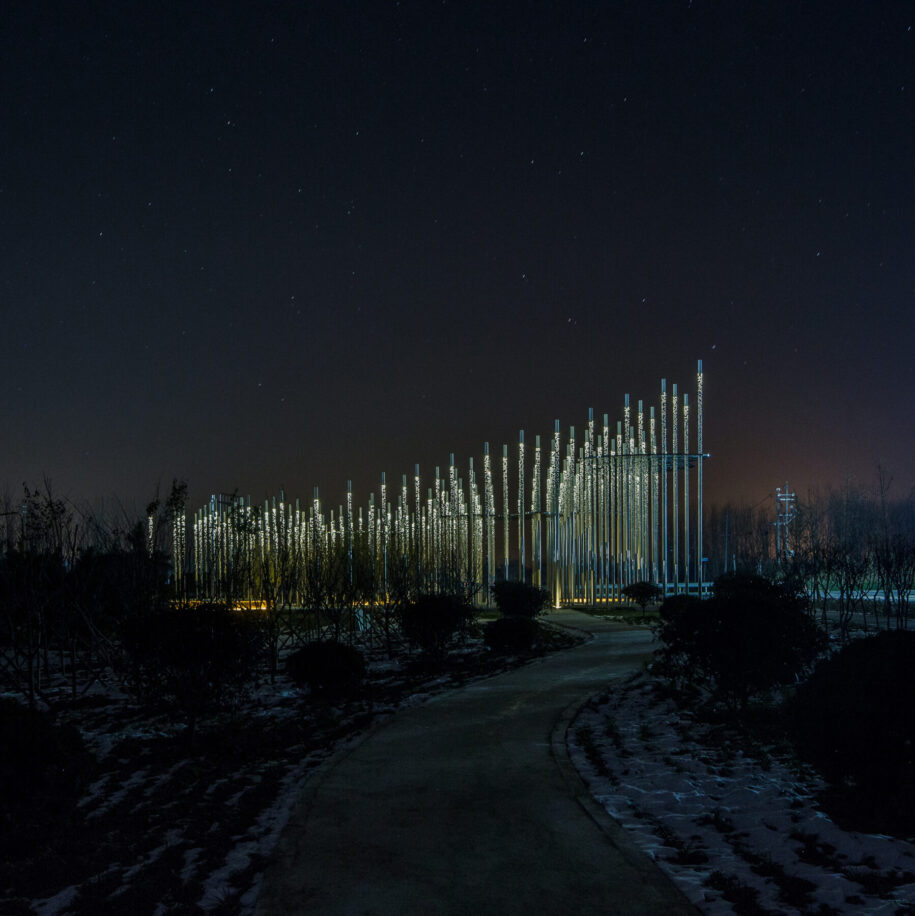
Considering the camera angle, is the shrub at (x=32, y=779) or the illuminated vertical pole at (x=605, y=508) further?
the illuminated vertical pole at (x=605, y=508)

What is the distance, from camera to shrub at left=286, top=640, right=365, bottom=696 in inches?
555

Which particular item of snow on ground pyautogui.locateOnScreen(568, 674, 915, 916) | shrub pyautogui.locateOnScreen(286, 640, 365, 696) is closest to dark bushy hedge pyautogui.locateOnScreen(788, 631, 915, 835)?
snow on ground pyautogui.locateOnScreen(568, 674, 915, 916)

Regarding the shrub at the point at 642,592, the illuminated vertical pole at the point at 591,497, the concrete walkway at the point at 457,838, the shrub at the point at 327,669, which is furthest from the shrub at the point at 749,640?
the illuminated vertical pole at the point at 591,497

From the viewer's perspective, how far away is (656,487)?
42.6 meters

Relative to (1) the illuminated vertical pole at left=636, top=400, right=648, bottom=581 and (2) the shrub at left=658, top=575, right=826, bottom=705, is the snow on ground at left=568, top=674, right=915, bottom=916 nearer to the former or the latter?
(2) the shrub at left=658, top=575, right=826, bottom=705

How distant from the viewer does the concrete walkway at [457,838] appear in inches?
202

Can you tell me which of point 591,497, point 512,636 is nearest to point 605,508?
point 591,497

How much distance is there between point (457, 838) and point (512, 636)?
14738 millimetres

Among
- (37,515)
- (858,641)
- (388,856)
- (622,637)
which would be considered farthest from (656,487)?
(388,856)

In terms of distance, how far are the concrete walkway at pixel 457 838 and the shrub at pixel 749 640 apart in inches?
92.1

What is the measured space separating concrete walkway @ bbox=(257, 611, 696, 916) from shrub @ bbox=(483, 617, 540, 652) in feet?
33.0

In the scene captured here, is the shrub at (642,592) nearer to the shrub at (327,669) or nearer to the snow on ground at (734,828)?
the shrub at (327,669)

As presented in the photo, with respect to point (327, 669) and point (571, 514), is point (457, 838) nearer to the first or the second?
point (327, 669)

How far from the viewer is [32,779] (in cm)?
671
